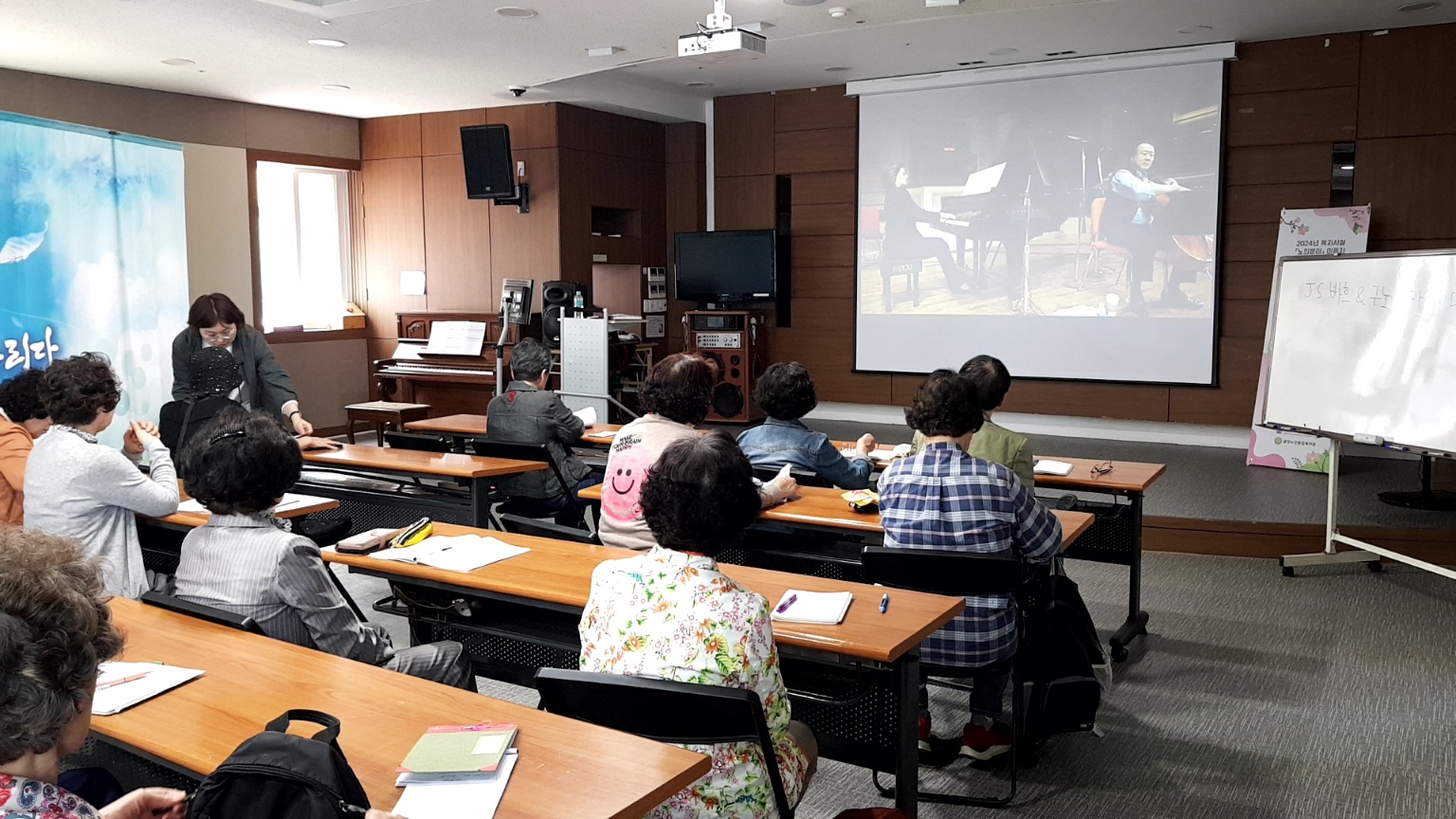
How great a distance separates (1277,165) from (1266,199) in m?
0.25

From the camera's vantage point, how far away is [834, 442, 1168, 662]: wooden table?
4035 mm

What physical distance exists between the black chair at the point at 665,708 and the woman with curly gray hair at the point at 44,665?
2.42 ft

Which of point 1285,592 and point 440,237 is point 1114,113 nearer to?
point 1285,592

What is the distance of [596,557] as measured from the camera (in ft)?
9.48

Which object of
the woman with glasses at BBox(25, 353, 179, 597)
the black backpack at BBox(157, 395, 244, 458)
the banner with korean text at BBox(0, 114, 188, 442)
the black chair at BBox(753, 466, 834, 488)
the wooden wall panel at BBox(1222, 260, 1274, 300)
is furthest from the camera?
the wooden wall panel at BBox(1222, 260, 1274, 300)

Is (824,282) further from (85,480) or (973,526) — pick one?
(85,480)

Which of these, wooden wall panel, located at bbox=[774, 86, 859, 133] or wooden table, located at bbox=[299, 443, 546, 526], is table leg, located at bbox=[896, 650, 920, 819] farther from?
wooden wall panel, located at bbox=[774, 86, 859, 133]

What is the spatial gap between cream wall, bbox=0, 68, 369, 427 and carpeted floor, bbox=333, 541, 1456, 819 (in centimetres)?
464

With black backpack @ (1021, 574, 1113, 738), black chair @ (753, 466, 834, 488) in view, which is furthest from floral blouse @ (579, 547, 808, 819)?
black chair @ (753, 466, 834, 488)

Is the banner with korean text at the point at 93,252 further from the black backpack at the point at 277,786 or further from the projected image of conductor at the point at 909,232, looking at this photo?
the black backpack at the point at 277,786

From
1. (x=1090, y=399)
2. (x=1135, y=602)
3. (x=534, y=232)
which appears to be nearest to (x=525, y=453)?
(x=1135, y=602)

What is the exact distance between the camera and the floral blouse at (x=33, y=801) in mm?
1183

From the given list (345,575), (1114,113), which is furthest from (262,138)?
(1114,113)

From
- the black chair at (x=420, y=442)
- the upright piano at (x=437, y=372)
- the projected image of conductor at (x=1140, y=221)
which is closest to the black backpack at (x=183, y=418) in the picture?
the black chair at (x=420, y=442)
